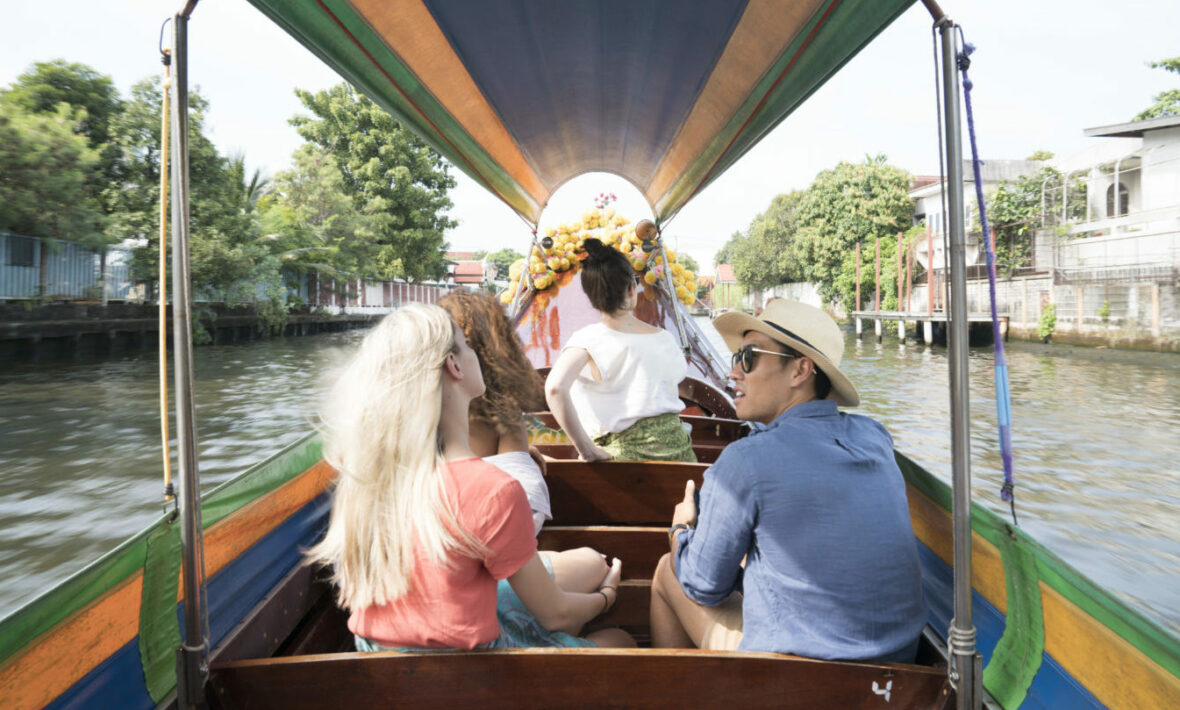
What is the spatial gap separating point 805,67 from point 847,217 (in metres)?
34.4

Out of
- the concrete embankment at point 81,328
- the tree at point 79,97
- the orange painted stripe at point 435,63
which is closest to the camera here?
the orange painted stripe at point 435,63

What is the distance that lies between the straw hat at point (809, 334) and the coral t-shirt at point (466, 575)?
2.11ft

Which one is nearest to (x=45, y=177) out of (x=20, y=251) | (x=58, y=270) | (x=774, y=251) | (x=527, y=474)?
(x=20, y=251)

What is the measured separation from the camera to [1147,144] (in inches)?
711

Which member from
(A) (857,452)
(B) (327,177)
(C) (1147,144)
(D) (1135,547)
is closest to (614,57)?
(A) (857,452)

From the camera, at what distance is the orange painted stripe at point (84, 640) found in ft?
3.40

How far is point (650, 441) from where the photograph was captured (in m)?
2.81

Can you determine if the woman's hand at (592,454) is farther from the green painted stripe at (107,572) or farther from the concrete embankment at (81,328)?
the concrete embankment at (81,328)

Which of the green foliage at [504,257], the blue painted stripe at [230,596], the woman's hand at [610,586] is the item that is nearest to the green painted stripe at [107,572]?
the blue painted stripe at [230,596]

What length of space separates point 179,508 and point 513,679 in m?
0.70

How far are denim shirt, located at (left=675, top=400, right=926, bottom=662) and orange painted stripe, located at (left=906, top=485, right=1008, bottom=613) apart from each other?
145 millimetres

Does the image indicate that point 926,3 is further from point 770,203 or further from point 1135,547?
point 770,203

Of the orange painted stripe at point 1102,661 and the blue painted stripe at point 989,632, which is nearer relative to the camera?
the orange painted stripe at point 1102,661

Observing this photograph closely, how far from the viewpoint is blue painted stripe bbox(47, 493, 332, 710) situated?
1.19 metres
